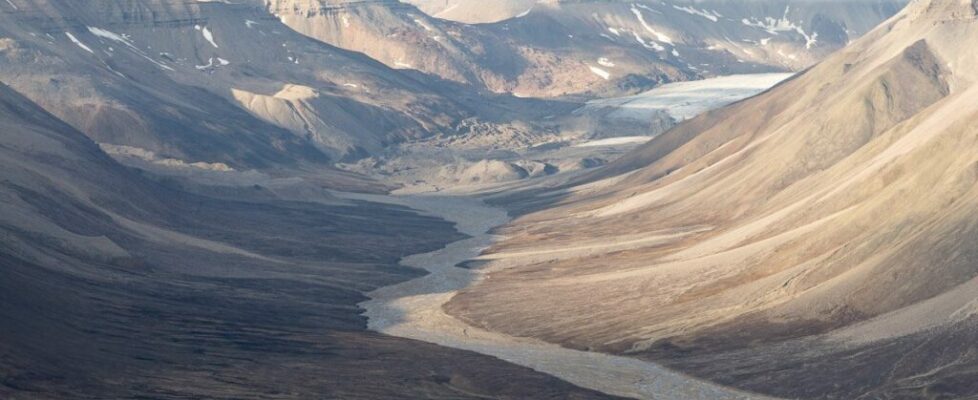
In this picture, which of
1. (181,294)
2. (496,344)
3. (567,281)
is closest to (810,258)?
(496,344)

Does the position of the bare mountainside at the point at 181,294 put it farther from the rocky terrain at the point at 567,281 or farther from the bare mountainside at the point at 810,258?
the bare mountainside at the point at 810,258

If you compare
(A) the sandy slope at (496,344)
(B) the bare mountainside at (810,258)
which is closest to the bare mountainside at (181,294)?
(A) the sandy slope at (496,344)

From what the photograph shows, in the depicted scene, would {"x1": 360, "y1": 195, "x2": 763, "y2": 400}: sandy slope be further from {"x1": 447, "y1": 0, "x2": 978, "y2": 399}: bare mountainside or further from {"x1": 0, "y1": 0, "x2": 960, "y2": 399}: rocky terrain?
{"x1": 447, "y1": 0, "x2": 978, "y2": 399}: bare mountainside

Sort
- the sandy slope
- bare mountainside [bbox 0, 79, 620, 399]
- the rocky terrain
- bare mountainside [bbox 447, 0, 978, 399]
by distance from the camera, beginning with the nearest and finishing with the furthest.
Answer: bare mountainside [bbox 447, 0, 978, 399]
bare mountainside [bbox 0, 79, 620, 399]
the rocky terrain
the sandy slope

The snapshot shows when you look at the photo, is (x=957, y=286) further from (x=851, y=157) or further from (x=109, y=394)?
(x=851, y=157)

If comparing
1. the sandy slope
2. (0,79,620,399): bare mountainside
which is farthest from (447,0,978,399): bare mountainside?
(0,79,620,399): bare mountainside

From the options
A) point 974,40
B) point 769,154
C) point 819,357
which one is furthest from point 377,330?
point 974,40
